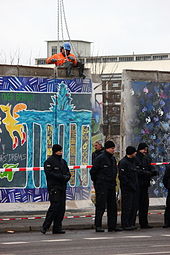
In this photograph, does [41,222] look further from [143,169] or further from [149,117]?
[149,117]

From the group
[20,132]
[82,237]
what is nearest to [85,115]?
[20,132]

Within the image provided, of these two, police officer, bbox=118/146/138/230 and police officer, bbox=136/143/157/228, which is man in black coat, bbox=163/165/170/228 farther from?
police officer, bbox=118/146/138/230

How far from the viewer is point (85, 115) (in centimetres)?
2175

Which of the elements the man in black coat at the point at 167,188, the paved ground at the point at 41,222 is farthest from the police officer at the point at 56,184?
the man in black coat at the point at 167,188

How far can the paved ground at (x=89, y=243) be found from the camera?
44.4ft

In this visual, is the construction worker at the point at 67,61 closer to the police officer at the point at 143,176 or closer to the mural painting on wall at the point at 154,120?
the mural painting on wall at the point at 154,120

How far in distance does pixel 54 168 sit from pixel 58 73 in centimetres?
457

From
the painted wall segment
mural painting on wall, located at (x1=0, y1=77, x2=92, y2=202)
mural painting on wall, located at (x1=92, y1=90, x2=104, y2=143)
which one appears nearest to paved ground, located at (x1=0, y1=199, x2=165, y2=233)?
mural painting on wall, located at (x1=0, y1=77, x2=92, y2=202)

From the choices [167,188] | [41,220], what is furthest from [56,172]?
[167,188]

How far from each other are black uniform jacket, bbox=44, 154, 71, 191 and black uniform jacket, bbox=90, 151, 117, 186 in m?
0.72

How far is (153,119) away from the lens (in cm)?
2278

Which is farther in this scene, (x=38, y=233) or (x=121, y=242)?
(x=38, y=233)

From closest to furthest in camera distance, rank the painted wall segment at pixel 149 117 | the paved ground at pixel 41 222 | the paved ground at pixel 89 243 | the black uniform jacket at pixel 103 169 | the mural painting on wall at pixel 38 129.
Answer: the paved ground at pixel 89 243
the paved ground at pixel 41 222
the black uniform jacket at pixel 103 169
the mural painting on wall at pixel 38 129
the painted wall segment at pixel 149 117

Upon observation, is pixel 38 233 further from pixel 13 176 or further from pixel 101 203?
pixel 13 176
